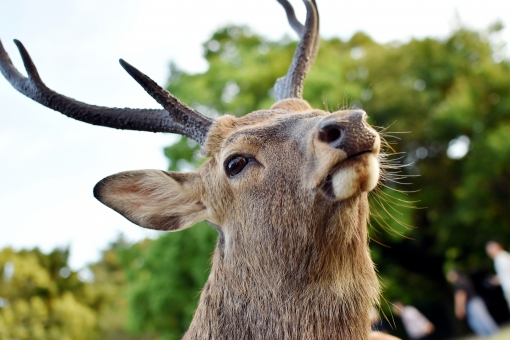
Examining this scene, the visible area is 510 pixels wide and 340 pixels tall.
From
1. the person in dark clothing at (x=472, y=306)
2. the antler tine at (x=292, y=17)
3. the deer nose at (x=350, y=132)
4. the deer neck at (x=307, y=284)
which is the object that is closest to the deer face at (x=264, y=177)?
the deer nose at (x=350, y=132)

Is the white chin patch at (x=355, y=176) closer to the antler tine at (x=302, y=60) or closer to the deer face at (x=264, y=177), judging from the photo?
the deer face at (x=264, y=177)

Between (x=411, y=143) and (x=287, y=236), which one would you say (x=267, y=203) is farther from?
(x=411, y=143)

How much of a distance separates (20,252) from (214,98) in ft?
84.7

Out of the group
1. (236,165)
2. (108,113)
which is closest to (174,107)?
(108,113)

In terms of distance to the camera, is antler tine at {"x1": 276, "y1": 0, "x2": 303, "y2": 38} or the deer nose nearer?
the deer nose

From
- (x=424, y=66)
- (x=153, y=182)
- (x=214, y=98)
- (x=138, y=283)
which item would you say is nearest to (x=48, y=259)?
(x=138, y=283)

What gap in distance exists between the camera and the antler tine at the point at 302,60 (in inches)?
161

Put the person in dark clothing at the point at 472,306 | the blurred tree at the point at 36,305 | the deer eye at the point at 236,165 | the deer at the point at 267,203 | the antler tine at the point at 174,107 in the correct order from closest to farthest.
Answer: the deer at the point at 267,203, the deer eye at the point at 236,165, the antler tine at the point at 174,107, the person in dark clothing at the point at 472,306, the blurred tree at the point at 36,305

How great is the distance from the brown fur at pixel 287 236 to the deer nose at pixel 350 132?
0.03 m

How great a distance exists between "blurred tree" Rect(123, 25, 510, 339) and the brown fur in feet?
45.8

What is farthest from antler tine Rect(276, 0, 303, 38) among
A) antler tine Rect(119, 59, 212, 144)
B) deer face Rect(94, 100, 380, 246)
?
antler tine Rect(119, 59, 212, 144)

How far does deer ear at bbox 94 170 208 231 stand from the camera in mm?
3244

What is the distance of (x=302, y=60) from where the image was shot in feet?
13.8

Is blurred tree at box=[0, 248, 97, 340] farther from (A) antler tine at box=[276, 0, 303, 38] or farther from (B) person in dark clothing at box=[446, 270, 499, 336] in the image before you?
(A) antler tine at box=[276, 0, 303, 38]
